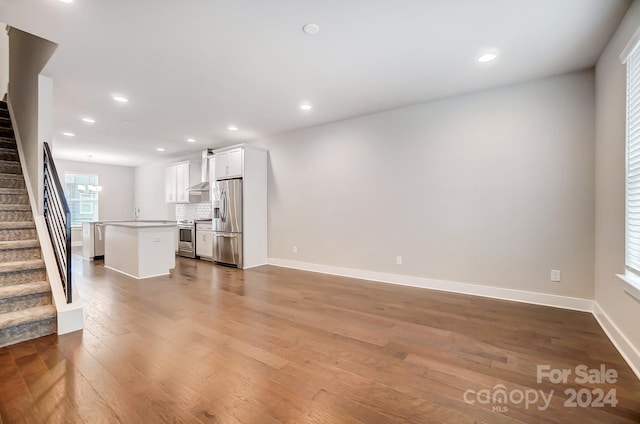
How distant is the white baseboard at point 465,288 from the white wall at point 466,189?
0.08 meters

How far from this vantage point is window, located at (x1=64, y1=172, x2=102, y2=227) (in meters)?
8.54

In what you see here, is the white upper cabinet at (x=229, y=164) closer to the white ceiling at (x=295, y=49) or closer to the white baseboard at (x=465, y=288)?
the white ceiling at (x=295, y=49)

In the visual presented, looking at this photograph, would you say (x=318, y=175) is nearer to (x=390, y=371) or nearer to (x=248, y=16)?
(x=248, y=16)

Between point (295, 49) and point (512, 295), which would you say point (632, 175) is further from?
point (295, 49)

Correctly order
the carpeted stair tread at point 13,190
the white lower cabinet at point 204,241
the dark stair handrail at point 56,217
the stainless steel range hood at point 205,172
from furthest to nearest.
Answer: the stainless steel range hood at point 205,172 → the white lower cabinet at point 204,241 → the carpeted stair tread at point 13,190 → the dark stair handrail at point 56,217

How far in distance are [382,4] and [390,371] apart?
2.70 metres

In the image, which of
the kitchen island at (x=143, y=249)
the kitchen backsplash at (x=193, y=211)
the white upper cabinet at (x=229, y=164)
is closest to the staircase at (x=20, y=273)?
the kitchen island at (x=143, y=249)

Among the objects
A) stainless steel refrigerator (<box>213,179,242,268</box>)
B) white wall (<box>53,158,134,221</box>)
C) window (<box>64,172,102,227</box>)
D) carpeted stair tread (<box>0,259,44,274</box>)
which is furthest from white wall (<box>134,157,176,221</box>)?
carpeted stair tread (<box>0,259,44,274</box>)

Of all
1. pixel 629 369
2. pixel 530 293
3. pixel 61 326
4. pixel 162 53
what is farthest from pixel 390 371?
pixel 162 53

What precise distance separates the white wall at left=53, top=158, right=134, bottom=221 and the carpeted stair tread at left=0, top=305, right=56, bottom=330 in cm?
798

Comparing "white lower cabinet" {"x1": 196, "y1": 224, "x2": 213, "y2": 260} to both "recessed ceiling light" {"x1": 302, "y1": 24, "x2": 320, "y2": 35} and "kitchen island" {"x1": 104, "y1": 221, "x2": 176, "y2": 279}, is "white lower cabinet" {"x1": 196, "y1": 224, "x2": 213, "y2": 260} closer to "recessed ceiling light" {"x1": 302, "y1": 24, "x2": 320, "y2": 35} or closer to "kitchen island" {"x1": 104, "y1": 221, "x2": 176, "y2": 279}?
"kitchen island" {"x1": 104, "y1": 221, "x2": 176, "y2": 279}

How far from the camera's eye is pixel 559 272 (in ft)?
10.6

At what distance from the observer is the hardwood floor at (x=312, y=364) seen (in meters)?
1.56

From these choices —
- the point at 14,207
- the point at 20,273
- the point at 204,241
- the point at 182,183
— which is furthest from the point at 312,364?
the point at 182,183
